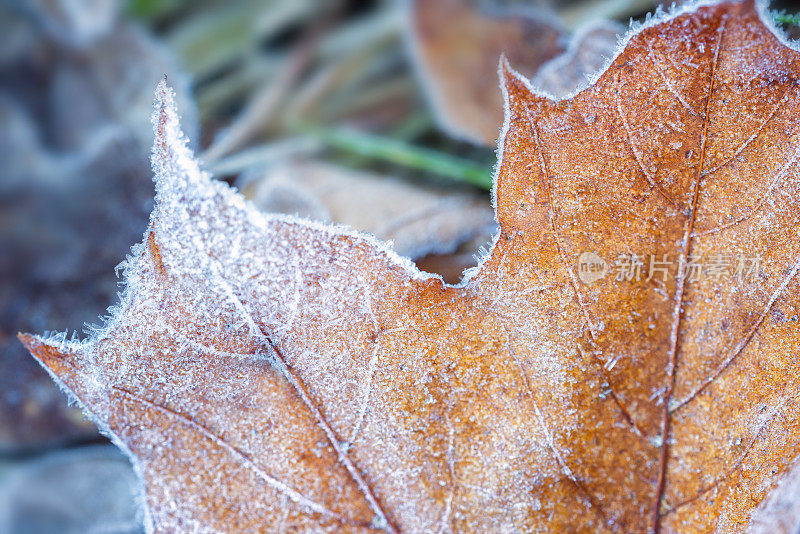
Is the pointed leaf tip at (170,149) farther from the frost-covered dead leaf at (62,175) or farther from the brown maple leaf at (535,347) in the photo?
the frost-covered dead leaf at (62,175)

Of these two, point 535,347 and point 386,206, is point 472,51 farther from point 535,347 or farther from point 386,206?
point 535,347

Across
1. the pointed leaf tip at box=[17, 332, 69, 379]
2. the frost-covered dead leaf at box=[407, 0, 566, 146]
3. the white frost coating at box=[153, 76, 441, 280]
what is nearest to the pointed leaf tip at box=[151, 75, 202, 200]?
the white frost coating at box=[153, 76, 441, 280]

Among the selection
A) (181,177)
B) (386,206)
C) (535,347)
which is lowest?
(535,347)

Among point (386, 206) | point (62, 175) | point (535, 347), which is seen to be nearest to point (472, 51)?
point (386, 206)

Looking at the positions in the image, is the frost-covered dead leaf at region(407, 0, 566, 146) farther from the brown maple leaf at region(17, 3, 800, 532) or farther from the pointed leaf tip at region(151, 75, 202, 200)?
the pointed leaf tip at region(151, 75, 202, 200)

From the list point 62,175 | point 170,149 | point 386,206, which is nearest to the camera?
point 170,149

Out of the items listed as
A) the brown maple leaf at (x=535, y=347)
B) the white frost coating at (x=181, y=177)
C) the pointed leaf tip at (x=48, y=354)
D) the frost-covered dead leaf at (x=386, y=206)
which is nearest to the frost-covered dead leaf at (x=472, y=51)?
the frost-covered dead leaf at (x=386, y=206)
